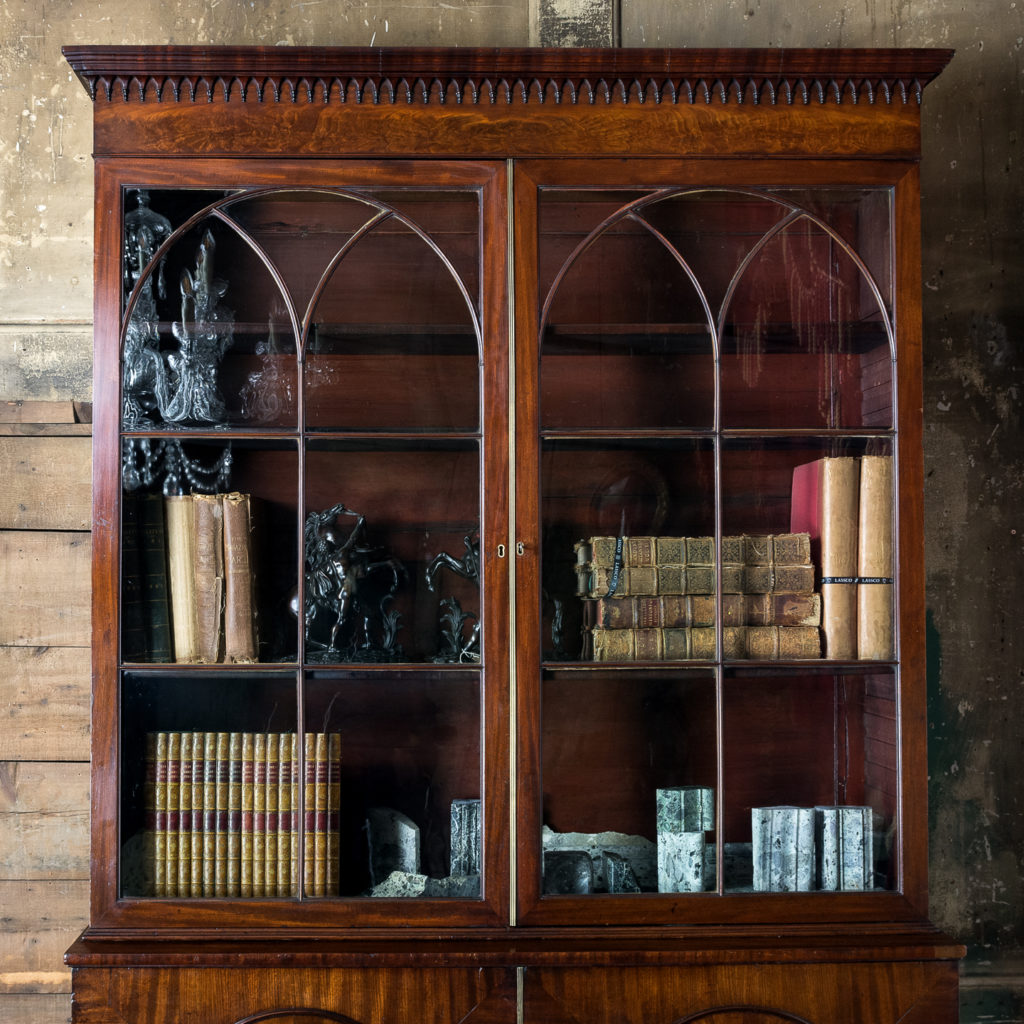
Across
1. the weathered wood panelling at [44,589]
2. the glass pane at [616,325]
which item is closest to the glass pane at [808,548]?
the glass pane at [616,325]

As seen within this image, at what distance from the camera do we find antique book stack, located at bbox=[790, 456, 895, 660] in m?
1.79

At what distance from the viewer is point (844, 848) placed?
1793 millimetres

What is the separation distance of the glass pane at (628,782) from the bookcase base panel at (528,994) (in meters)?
0.15

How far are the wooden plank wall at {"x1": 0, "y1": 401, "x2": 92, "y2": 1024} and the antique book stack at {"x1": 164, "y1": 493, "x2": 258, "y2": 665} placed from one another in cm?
58

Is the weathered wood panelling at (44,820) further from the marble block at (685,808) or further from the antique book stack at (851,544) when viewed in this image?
the antique book stack at (851,544)

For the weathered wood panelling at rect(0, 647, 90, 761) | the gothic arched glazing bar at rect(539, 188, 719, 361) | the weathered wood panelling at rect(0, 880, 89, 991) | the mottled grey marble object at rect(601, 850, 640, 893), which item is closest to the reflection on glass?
the gothic arched glazing bar at rect(539, 188, 719, 361)

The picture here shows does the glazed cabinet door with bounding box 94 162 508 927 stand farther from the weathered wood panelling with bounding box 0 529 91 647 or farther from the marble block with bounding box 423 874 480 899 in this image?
the weathered wood panelling with bounding box 0 529 91 647

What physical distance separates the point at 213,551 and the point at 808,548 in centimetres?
107

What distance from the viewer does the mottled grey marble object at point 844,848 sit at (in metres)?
1.77

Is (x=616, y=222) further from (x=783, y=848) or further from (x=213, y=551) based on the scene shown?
(x=783, y=848)

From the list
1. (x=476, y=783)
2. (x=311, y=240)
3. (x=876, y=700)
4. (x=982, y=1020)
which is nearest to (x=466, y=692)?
(x=476, y=783)

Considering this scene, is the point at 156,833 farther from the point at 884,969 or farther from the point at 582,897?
the point at 884,969

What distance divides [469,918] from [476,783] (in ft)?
0.74

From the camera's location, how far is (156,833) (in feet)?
5.75
